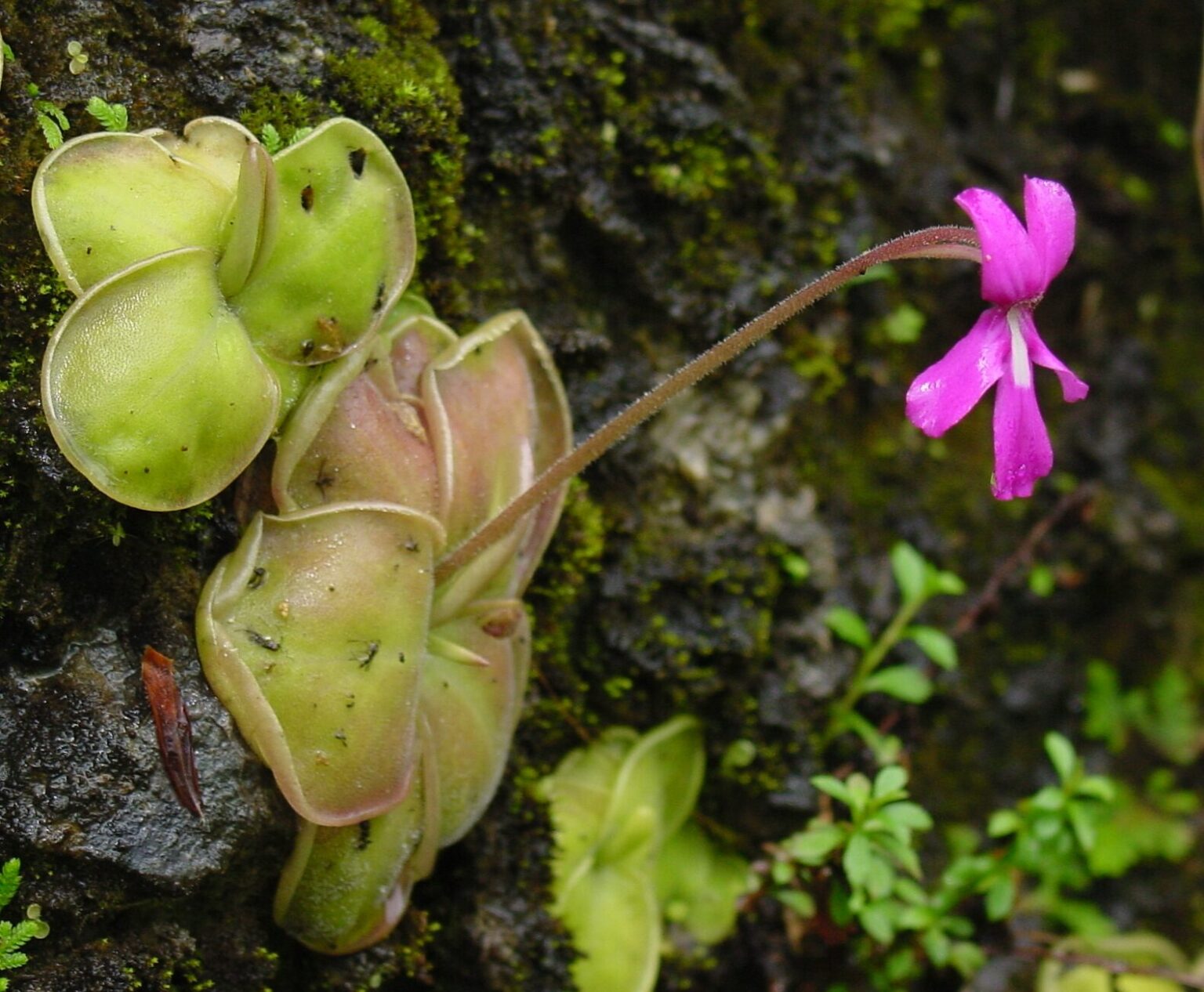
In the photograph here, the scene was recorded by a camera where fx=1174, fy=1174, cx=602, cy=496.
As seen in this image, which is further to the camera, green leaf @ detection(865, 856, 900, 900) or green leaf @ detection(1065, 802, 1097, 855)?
green leaf @ detection(1065, 802, 1097, 855)

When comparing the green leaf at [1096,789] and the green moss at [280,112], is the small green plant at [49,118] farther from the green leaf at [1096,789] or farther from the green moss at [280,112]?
the green leaf at [1096,789]

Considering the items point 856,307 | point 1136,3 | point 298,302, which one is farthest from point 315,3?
point 1136,3

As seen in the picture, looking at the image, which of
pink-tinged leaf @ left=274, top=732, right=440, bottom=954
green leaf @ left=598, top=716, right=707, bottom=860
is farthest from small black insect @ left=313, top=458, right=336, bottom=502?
green leaf @ left=598, top=716, right=707, bottom=860

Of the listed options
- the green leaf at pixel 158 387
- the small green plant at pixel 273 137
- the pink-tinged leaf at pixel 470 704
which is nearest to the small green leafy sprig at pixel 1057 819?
the pink-tinged leaf at pixel 470 704

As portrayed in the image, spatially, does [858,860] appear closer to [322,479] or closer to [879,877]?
[879,877]

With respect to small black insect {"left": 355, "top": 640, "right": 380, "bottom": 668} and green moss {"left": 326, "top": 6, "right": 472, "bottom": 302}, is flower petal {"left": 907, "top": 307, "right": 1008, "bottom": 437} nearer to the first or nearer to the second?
small black insect {"left": 355, "top": 640, "right": 380, "bottom": 668}

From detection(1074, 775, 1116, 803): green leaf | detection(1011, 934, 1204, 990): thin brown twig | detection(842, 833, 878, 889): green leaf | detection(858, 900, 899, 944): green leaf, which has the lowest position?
detection(1011, 934, 1204, 990): thin brown twig

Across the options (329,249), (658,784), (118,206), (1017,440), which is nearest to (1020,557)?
(658,784)
